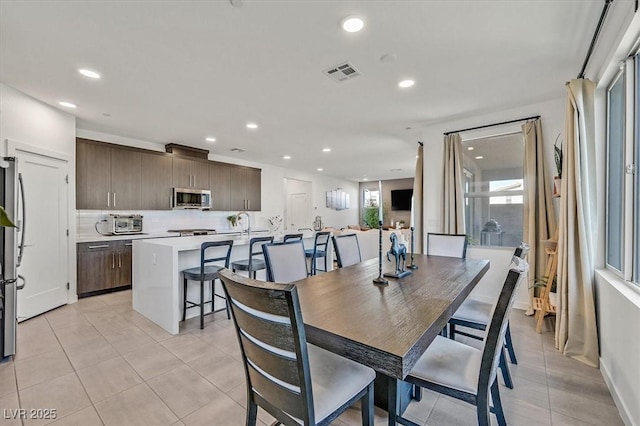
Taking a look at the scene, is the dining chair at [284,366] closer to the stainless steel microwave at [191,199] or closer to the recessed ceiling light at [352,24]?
the recessed ceiling light at [352,24]

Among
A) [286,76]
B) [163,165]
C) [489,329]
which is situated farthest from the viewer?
[163,165]

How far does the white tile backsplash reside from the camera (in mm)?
4457

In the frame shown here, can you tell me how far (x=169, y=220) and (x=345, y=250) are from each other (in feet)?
13.5

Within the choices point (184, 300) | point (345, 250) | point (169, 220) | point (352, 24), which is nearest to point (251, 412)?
point (345, 250)

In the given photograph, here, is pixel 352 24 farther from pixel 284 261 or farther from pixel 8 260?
pixel 8 260

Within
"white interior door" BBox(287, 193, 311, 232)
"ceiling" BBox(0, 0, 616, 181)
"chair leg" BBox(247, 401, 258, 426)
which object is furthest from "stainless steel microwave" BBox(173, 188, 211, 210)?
"chair leg" BBox(247, 401, 258, 426)

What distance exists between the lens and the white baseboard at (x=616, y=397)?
5.29 feet

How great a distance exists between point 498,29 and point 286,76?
175 cm

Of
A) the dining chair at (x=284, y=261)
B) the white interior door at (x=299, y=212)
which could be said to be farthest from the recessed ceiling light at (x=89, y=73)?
the white interior door at (x=299, y=212)

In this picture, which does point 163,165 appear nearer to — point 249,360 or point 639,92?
point 249,360

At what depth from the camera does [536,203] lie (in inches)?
132

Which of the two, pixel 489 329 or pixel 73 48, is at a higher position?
pixel 73 48

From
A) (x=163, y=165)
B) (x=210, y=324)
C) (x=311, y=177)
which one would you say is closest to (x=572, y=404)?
(x=210, y=324)

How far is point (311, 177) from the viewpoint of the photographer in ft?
29.3
